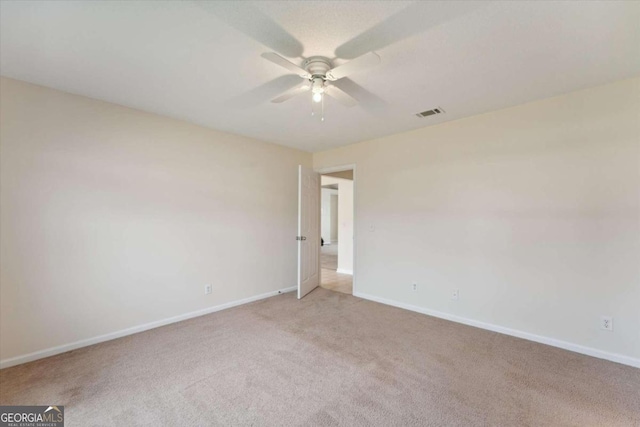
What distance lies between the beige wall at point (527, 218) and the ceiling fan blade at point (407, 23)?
1.90 meters

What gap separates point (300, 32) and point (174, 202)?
2.52 metres

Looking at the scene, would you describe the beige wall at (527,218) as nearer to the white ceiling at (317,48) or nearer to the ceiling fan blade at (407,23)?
the white ceiling at (317,48)

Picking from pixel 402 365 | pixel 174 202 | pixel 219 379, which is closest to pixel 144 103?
pixel 174 202

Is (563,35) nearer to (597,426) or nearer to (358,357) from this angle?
(597,426)

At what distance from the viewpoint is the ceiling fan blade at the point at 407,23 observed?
154 centimetres

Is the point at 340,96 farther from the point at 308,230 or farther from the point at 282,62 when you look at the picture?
the point at 308,230

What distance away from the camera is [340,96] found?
2244 millimetres

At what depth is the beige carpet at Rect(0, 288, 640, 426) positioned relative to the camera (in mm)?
1791

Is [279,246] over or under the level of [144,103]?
under

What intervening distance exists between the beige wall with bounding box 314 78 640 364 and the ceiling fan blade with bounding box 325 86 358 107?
70.4 inches

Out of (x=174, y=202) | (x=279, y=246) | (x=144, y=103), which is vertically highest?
(x=144, y=103)

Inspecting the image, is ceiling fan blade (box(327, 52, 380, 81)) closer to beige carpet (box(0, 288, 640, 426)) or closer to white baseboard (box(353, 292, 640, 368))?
beige carpet (box(0, 288, 640, 426))

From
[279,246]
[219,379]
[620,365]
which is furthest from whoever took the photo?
[279,246]

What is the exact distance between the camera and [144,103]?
2.88 meters
